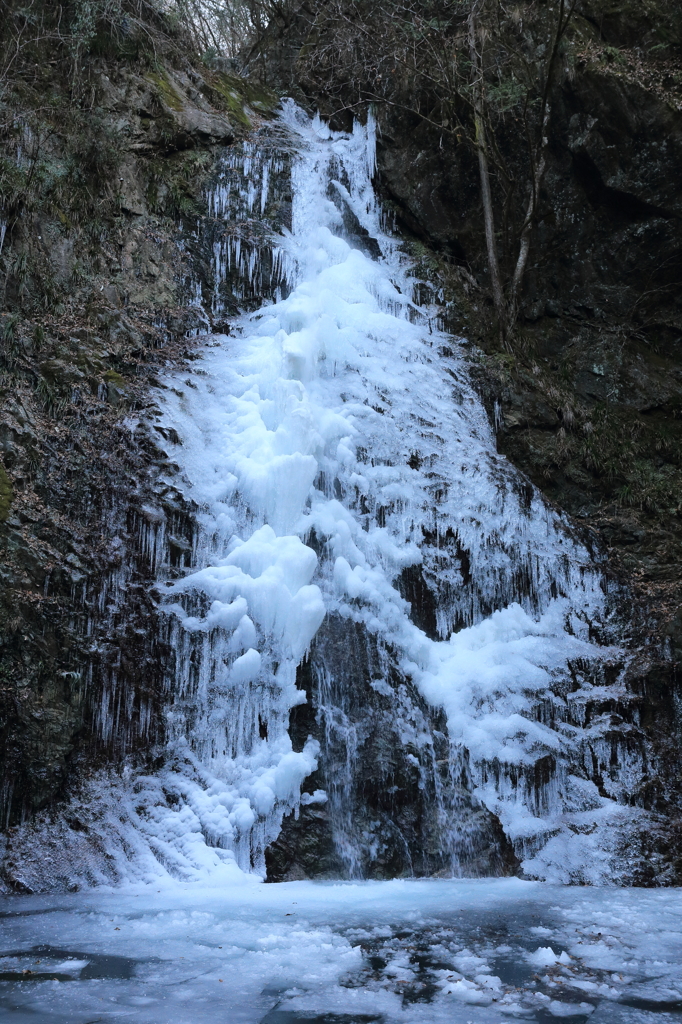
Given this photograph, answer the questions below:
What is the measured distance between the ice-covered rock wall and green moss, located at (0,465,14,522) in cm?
122

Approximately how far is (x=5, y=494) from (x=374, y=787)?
10.5ft

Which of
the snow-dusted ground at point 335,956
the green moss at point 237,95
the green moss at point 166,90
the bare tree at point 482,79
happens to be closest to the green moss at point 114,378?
the snow-dusted ground at point 335,956

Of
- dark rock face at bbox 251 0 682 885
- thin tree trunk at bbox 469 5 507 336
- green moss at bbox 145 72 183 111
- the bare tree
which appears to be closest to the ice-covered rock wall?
dark rock face at bbox 251 0 682 885

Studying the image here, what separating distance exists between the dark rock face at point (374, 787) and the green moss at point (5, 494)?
2.33m

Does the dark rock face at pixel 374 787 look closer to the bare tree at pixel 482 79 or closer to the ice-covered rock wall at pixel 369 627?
the ice-covered rock wall at pixel 369 627

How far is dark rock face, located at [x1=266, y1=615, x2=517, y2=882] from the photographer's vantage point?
201 inches

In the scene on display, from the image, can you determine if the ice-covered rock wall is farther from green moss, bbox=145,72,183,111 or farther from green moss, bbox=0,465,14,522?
green moss, bbox=145,72,183,111

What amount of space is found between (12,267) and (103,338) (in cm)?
99

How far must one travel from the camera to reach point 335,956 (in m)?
3.44

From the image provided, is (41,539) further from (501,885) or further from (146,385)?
(501,885)

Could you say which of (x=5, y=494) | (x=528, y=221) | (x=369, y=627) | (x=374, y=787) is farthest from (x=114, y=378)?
(x=528, y=221)

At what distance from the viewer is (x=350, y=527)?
6.52 metres

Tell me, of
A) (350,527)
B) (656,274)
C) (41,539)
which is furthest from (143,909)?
(656,274)

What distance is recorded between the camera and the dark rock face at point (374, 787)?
5117 millimetres
